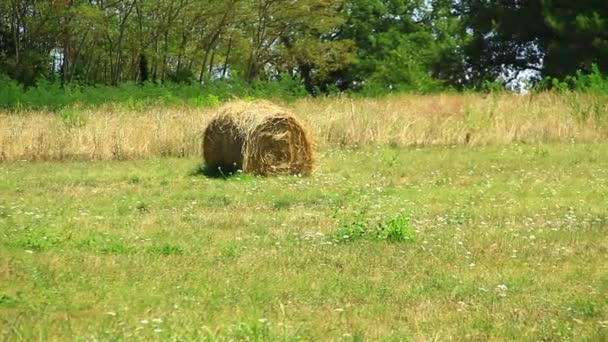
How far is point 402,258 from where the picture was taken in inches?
336

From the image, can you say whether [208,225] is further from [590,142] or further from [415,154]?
[590,142]

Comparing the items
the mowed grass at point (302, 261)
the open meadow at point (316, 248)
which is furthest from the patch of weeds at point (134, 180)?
the mowed grass at point (302, 261)

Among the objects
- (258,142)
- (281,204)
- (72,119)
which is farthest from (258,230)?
(72,119)

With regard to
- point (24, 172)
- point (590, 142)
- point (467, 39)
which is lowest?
point (24, 172)

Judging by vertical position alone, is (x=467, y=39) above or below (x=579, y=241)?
above

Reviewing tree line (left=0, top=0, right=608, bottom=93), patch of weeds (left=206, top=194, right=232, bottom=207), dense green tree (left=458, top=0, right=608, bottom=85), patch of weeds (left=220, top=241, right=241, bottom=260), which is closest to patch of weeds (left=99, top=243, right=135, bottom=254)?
patch of weeds (left=220, top=241, right=241, bottom=260)

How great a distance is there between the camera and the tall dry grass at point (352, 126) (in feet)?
69.9

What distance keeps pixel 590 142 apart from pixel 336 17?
130ft

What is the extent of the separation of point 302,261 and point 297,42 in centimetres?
5238

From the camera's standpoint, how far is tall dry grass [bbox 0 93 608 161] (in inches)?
839

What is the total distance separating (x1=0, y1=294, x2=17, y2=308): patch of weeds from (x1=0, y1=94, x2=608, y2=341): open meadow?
0.05 meters

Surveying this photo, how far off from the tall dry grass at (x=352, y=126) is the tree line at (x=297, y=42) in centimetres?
1708

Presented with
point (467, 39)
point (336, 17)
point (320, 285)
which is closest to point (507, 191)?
point (320, 285)

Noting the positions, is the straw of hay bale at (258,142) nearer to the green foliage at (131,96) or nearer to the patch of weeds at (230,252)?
the green foliage at (131,96)
